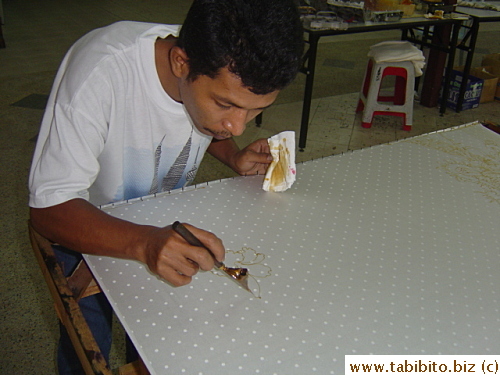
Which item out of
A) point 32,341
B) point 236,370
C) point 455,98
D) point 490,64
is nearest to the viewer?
point 236,370

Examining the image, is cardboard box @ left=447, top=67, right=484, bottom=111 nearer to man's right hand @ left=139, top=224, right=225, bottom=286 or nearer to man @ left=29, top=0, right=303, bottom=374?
man @ left=29, top=0, right=303, bottom=374

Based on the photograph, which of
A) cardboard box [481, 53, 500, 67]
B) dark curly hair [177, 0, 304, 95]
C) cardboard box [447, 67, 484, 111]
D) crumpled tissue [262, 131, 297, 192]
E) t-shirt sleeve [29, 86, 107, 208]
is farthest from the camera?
cardboard box [481, 53, 500, 67]

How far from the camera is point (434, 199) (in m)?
1.28

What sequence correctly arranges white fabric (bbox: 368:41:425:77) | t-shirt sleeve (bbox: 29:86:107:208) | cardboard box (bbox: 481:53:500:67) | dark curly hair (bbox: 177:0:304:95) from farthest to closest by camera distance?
cardboard box (bbox: 481:53:500:67) < white fabric (bbox: 368:41:425:77) < t-shirt sleeve (bbox: 29:86:107:208) < dark curly hair (bbox: 177:0:304:95)

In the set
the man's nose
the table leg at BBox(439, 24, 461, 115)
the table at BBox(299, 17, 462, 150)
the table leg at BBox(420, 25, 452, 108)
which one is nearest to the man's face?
the man's nose

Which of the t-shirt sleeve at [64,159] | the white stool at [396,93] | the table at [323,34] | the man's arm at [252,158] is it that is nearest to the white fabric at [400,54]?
the white stool at [396,93]

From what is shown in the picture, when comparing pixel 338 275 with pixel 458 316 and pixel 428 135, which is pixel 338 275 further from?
pixel 428 135

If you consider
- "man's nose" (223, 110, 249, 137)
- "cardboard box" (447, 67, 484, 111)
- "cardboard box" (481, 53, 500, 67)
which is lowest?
"cardboard box" (447, 67, 484, 111)

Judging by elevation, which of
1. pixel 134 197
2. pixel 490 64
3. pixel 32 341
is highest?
pixel 134 197

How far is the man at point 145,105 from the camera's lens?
827mm

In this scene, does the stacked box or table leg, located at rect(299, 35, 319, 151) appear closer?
table leg, located at rect(299, 35, 319, 151)

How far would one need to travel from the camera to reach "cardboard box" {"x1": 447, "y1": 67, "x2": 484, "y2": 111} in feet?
12.8

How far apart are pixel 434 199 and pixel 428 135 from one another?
1.34ft

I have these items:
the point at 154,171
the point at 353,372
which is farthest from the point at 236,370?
the point at 154,171
